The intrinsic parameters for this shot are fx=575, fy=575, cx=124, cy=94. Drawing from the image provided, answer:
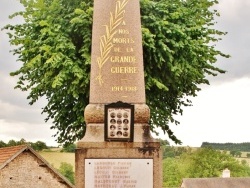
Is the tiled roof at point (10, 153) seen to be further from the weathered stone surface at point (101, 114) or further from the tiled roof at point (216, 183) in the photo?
the tiled roof at point (216, 183)

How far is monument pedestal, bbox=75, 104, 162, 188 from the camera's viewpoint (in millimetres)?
8797

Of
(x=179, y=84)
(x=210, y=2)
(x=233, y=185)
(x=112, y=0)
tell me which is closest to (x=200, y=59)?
(x=179, y=84)

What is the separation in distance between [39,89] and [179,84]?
4.74m

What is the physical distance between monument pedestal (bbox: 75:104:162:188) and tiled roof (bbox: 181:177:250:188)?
4452cm

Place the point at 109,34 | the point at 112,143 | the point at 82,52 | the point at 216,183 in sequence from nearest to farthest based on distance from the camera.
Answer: the point at 112,143, the point at 109,34, the point at 82,52, the point at 216,183

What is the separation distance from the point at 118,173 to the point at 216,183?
4692cm

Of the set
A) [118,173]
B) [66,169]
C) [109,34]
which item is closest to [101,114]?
[118,173]

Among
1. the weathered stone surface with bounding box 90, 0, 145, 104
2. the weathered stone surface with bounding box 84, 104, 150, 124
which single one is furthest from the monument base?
the weathered stone surface with bounding box 90, 0, 145, 104

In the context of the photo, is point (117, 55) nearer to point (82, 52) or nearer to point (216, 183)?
point (82, 52)

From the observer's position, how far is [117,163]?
8.88 metres

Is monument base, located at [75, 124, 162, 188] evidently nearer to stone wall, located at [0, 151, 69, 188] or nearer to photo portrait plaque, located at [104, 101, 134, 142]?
photo portrait plaque, located at [104, 101, 134, 142]

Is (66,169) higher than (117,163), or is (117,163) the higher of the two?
(117,163)

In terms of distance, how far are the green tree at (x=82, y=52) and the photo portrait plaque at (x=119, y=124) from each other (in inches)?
318

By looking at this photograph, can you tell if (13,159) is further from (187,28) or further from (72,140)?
(187,28)
